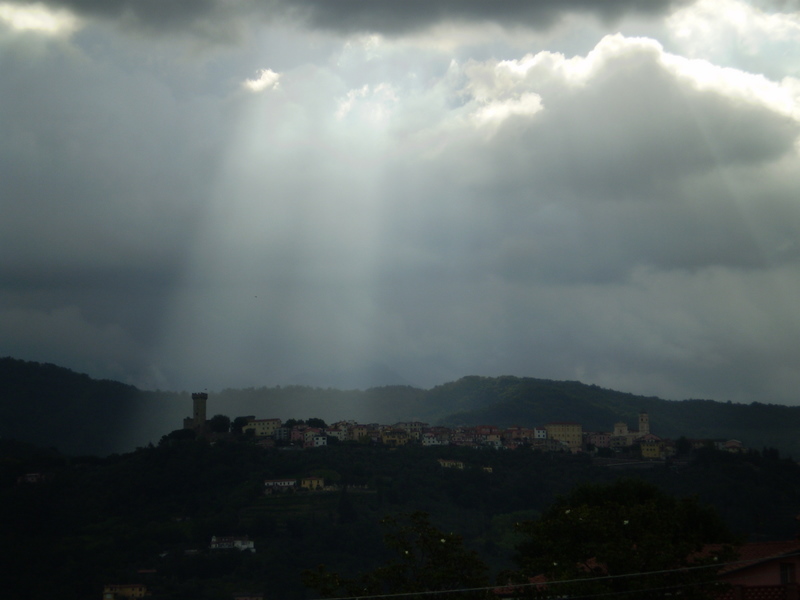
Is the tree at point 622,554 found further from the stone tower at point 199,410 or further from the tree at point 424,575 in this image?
the stone tower at point 199,410

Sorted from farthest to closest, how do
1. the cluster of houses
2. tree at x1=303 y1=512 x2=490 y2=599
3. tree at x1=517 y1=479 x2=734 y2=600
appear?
the cluster of houses < tree at x1=303 y1=512 x2=490 y2=599 < tree at x1=517 y1=479 x2=734 y2=600

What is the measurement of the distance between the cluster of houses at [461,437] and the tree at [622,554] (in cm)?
10188

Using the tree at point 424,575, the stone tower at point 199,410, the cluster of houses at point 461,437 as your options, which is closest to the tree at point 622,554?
the tree at point 424,575

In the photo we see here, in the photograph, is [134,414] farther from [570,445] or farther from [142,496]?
[570,445]

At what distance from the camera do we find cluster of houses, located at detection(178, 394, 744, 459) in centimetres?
12438

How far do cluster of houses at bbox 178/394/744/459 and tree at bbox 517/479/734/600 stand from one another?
10188 centimetres

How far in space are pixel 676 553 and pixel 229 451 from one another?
9966cm

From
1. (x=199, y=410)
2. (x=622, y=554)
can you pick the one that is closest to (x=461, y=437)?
(x=199, y=410)

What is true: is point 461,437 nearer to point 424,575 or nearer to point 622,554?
A: point 424,575

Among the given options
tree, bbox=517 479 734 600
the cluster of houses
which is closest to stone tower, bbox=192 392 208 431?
the cluster of houses

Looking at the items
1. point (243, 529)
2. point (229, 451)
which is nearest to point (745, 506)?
point (243, 529)

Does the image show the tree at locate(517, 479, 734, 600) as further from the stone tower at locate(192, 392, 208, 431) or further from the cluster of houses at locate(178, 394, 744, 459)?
the stone tower at locate(192, 392, 208, 431)

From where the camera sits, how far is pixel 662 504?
93.0ft

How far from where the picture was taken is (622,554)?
17.6 meters
